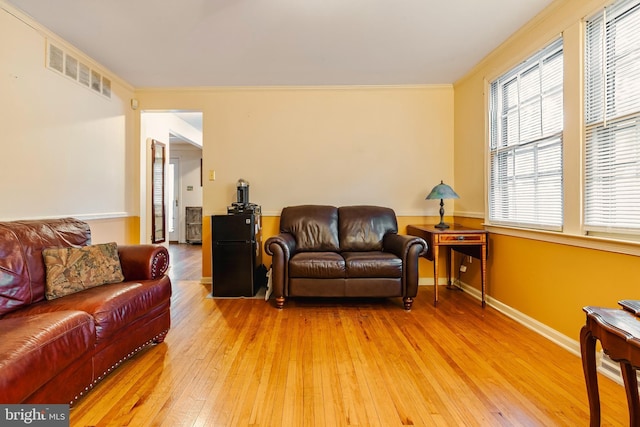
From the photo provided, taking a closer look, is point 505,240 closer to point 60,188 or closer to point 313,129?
point 313,129

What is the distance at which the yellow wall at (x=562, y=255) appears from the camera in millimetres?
1861

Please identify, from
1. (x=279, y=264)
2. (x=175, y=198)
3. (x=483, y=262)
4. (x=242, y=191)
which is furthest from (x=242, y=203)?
(x=175, y=198)

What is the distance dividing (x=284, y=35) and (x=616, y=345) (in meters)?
2.83

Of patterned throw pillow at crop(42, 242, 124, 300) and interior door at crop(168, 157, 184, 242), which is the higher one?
interior door at crop(168, 157, 184, 242)

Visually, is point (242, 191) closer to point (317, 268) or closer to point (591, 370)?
point (317, 268)

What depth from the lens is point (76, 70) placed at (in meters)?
2.80

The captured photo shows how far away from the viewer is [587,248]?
6.42 feet

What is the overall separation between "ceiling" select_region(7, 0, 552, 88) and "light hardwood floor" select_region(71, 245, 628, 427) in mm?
2476

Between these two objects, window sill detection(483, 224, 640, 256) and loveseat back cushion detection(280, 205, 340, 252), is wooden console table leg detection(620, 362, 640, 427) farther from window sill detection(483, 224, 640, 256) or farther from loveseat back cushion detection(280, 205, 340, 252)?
loveseat back cushion detection(280, 205, 340, 252)

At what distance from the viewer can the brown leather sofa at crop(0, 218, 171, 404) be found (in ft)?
3.86

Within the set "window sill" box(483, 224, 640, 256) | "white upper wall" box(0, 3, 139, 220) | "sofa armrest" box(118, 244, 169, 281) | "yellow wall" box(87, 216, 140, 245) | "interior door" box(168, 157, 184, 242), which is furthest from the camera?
"interior door" box(168, 157, 184, 242)

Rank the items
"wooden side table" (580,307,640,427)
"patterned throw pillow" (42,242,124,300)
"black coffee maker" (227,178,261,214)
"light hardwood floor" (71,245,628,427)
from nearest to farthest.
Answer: "wooden side table" (580,307,640,427)
"light hardwood floor" (71,245,628,427)
"patterned throw pillow" (42,242,124,300)
"black coffee maker" (227,178,261,214)

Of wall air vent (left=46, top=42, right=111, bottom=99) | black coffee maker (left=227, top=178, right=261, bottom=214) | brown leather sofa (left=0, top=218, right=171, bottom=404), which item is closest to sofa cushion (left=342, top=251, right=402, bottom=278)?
black coffee maker (left=227, top=178, right=261, bottom=214)

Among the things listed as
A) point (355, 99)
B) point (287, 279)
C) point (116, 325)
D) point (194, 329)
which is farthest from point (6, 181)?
point (355, 99)
